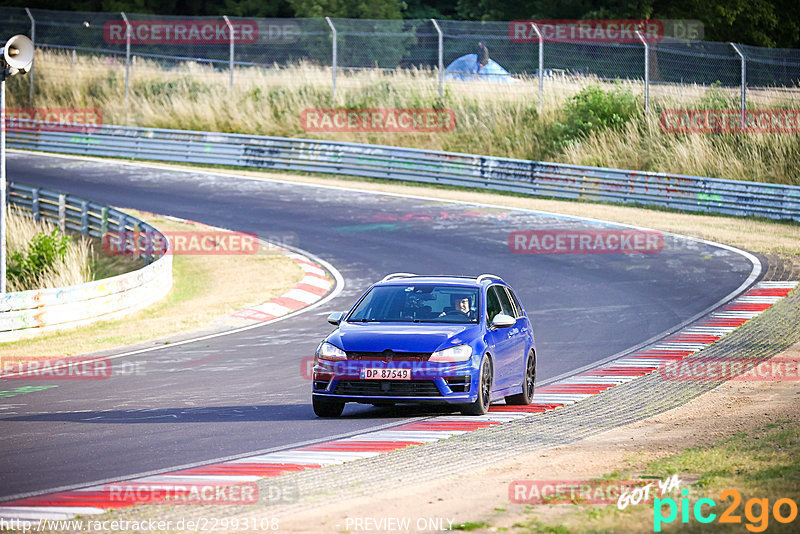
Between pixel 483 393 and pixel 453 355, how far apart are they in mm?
617

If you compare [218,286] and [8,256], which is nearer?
[218,286]

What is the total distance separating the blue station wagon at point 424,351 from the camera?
11.5 m

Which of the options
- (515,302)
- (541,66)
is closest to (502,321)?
(515,302)

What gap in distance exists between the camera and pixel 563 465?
903 centimetres

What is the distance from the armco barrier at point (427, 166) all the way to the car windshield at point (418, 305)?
19.0m

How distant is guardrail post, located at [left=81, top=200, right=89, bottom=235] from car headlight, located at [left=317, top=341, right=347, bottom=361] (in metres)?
18.8

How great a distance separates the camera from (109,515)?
24.6 ft

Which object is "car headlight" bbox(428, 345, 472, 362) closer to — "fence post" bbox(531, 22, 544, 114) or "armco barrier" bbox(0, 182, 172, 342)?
"armco barrier" bbox(0, 182, 172, 342)

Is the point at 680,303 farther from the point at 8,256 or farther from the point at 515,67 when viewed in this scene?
the point at 515,67

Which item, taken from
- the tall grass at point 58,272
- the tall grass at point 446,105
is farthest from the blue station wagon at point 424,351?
the tall grass at point 446,105

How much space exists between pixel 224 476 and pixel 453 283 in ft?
15.5

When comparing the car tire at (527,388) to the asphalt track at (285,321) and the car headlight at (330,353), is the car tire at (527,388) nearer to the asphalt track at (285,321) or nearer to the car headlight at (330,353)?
the asphalt track at (285,321)

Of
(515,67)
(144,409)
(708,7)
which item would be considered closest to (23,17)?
(515,67)

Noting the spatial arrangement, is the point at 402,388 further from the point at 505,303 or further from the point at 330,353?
the point at 505,303
